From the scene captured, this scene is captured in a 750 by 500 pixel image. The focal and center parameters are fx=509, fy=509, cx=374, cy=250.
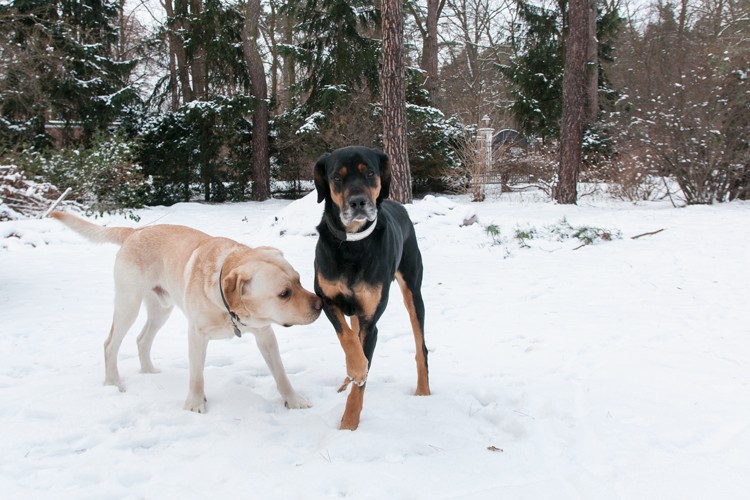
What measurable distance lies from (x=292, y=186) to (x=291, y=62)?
4.54 m

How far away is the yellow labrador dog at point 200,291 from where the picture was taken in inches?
116

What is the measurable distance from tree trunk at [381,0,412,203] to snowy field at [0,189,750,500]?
5027 mm

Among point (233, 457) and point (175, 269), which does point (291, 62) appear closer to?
point (175, 269)

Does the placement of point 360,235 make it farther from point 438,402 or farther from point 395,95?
point 395,95

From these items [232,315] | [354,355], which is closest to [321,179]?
[232,315]

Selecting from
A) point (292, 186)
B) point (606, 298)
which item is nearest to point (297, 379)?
point (606, 298)

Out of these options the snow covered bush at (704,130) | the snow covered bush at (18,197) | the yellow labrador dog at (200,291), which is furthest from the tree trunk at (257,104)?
the yellow labrador dog at (200,291)

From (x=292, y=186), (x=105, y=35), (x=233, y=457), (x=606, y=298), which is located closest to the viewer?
(x=233, y=457)

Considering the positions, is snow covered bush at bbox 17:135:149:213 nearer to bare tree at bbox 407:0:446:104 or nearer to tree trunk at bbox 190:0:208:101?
tree trunk at bbox 190:0:208:101

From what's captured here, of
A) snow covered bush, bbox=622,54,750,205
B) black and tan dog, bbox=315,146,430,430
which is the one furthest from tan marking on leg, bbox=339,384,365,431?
snow covered bush, bbox=622,54,750,205

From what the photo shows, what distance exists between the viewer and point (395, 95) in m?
10.8

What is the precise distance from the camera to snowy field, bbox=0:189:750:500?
240cm

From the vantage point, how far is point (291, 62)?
61.6 ft

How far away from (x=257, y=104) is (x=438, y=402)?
16.0 m
